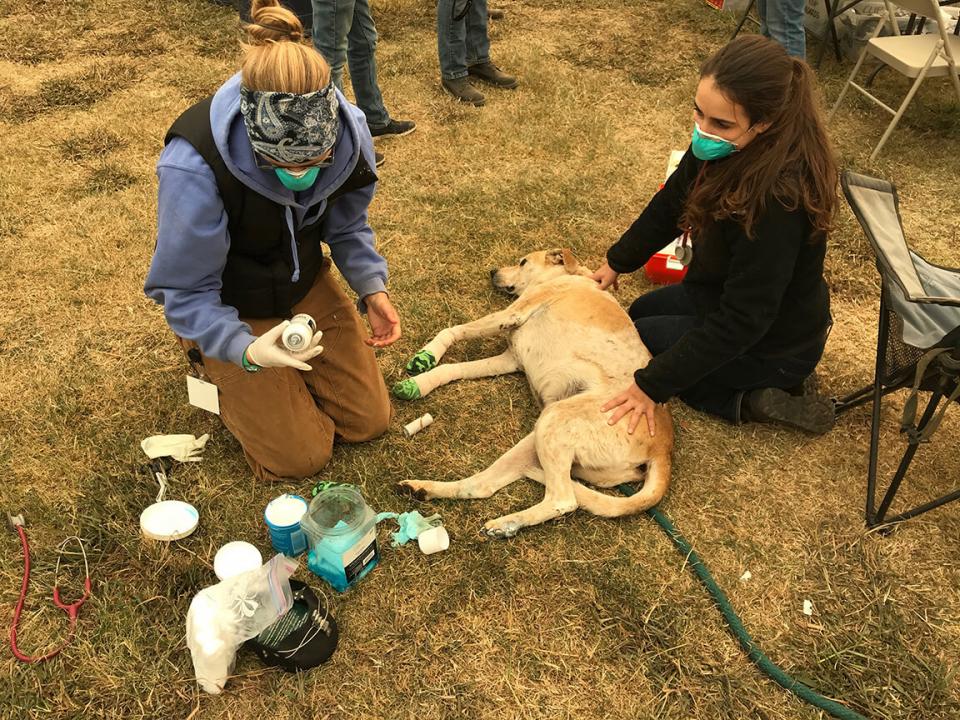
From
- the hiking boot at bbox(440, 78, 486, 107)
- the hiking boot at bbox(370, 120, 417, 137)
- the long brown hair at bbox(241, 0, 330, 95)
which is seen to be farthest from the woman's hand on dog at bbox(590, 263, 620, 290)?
the hiking boot at bbox(440, 78, 486, 107)

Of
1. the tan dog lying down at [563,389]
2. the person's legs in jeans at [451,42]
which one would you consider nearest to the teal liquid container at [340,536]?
the tan dog lying down at [563,389]

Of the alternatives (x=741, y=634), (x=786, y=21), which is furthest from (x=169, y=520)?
(x=786, y=21)

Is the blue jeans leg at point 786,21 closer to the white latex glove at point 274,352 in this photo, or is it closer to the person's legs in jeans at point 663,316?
the person's legs in jeans at point 663,316

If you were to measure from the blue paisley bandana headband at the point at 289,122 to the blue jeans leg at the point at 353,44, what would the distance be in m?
2.51

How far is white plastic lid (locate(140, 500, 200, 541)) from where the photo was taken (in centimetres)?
281

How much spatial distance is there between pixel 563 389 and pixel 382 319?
94cm

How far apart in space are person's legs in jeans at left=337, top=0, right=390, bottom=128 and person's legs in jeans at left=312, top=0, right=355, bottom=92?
0.46m

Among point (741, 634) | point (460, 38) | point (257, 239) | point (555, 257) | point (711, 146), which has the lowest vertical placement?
point (741, 634)

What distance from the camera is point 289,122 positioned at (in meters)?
2.24

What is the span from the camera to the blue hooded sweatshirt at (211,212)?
2387 millimetres

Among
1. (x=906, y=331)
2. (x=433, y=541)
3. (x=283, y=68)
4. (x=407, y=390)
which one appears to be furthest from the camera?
(x=407, y=390)

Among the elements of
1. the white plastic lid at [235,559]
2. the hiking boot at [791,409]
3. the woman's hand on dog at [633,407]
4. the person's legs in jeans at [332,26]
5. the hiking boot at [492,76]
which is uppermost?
the person's legs in jeans at [332,26]

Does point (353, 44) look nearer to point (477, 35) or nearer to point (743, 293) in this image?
point (477, 35)

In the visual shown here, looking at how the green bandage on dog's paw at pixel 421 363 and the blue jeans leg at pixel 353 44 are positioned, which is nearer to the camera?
the green bandage on dog's paw at pixel 421 363
